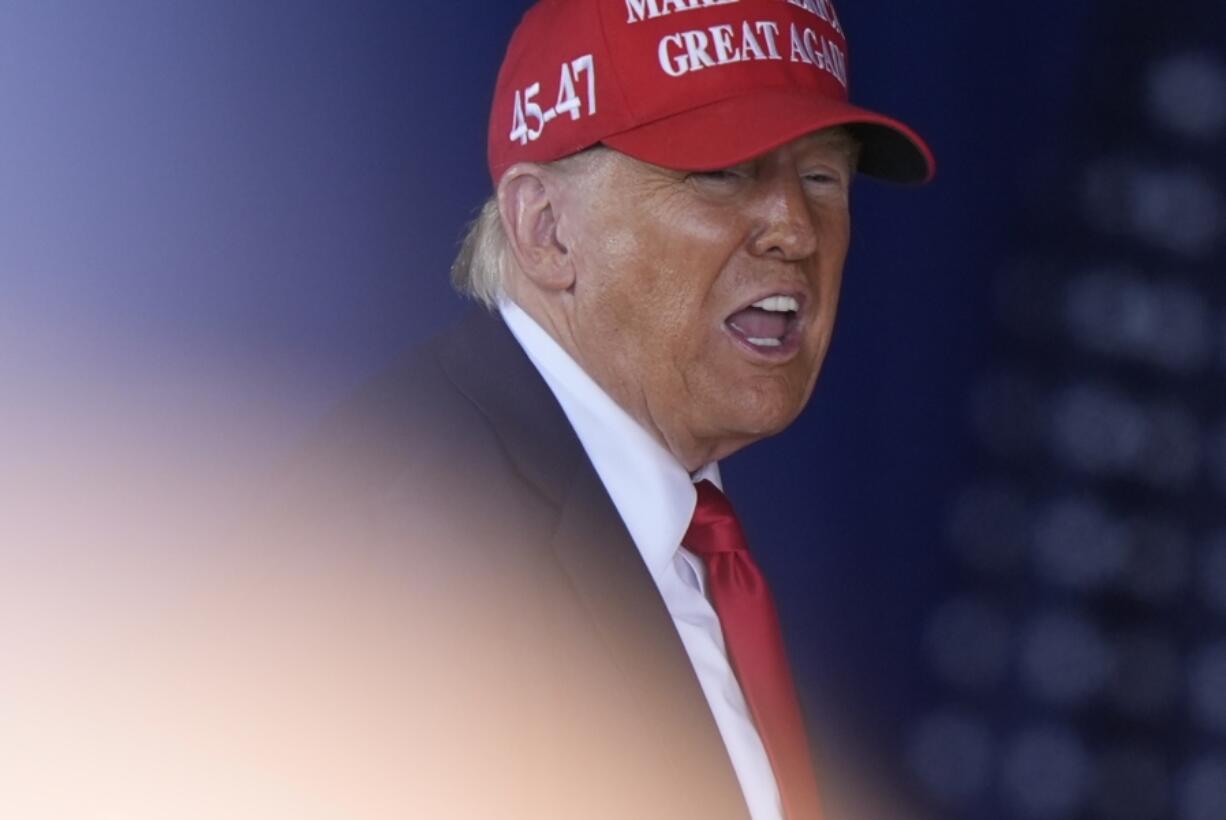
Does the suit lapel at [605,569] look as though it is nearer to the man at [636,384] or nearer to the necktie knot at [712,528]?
the man at [636,384]

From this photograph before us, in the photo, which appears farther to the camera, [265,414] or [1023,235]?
[1023,235]

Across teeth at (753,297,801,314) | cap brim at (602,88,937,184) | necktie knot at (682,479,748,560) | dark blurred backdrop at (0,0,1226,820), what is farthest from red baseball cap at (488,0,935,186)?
dark blurred backdrop at (0,0,1226,820)

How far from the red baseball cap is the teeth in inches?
4.7

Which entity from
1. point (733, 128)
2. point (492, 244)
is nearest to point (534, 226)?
point (492, 244)

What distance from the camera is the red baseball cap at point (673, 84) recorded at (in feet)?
4.79

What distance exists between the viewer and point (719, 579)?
1.53 m

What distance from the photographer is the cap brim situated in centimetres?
144

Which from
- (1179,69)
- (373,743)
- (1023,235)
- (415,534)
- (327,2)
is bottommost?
(373,743)

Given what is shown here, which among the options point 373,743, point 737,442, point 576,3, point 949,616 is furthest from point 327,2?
point 949,616

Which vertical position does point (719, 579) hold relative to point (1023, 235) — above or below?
below

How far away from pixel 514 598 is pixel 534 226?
32 cm

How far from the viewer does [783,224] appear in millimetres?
1491

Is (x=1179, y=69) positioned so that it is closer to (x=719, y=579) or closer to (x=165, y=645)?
(x=719, y=579)

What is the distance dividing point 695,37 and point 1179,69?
93 cm
